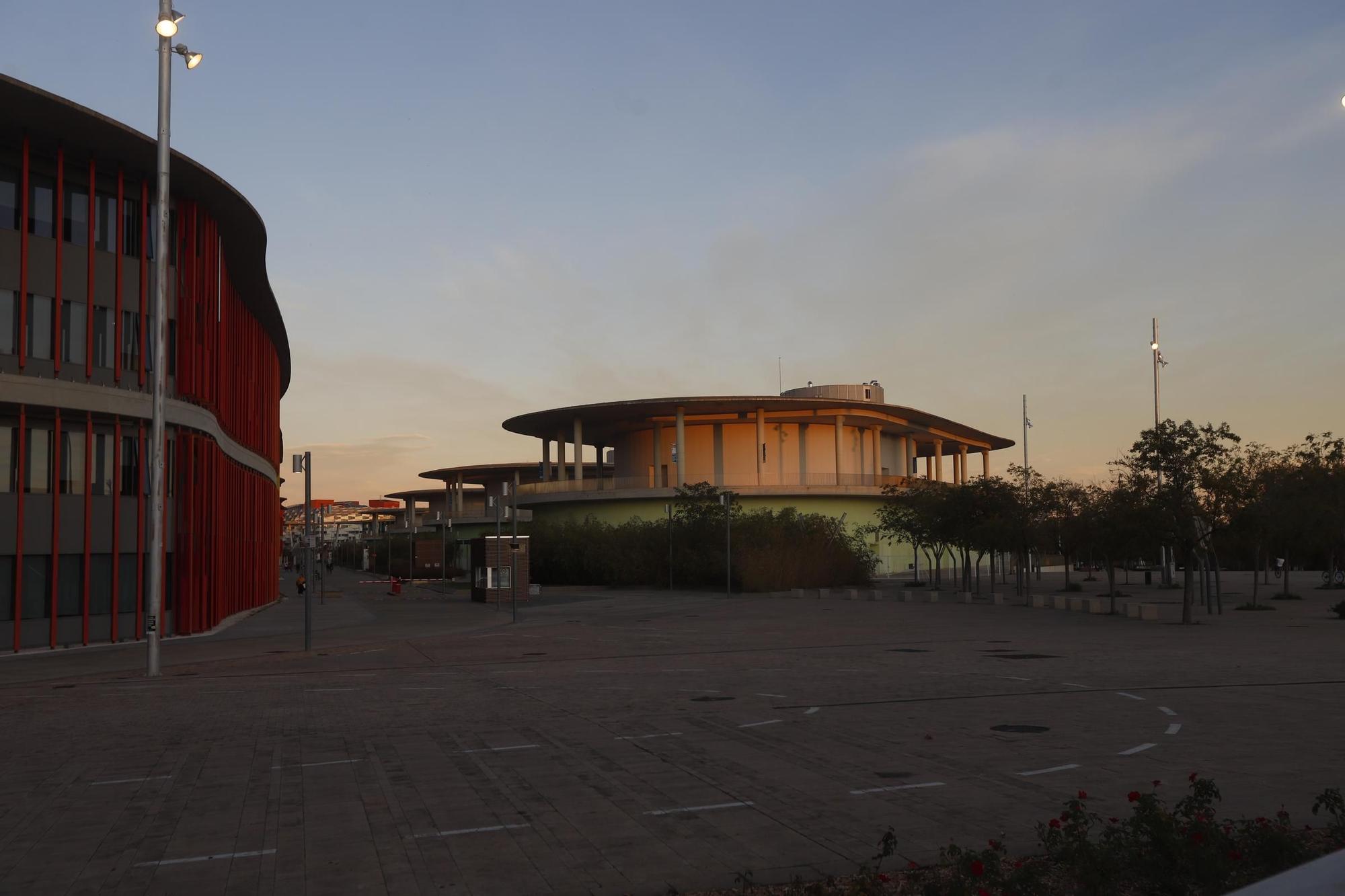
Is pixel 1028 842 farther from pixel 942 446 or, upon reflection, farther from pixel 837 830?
pixel 942 446

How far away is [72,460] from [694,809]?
953 inches

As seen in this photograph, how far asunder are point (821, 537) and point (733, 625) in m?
28.6

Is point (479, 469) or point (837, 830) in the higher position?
point (479, 469)

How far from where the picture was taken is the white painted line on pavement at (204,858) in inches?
303

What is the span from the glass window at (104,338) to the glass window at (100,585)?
483 centimetres

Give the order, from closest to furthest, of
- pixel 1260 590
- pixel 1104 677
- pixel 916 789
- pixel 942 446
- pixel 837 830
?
1. pixel 837 830
2. pixel 916 789
3. pixel 1104 677
4. pixel 1260 590
5. pixel 942 446

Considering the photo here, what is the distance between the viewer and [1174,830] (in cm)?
690

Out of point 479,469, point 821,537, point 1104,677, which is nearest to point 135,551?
point 1104,677

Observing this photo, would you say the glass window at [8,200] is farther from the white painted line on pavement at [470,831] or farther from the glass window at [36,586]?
the white painted line on pavement at [470,831]

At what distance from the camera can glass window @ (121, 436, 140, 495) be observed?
95.8ft

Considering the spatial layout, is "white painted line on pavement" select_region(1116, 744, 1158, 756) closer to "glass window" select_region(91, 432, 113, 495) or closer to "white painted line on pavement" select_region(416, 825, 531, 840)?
"white painted line on pavement" select_region(416, 825, 531, 840)

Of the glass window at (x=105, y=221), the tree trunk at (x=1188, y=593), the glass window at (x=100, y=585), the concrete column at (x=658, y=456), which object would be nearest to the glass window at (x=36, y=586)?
the glass window at (x=100, y=585)

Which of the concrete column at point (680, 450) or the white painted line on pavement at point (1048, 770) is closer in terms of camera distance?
the white painted line on pavement at point (1048, 770)

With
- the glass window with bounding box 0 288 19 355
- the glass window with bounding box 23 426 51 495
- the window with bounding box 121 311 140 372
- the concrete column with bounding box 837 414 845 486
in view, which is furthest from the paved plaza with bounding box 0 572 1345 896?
the concrete column with bounding box 837 414 845 486
